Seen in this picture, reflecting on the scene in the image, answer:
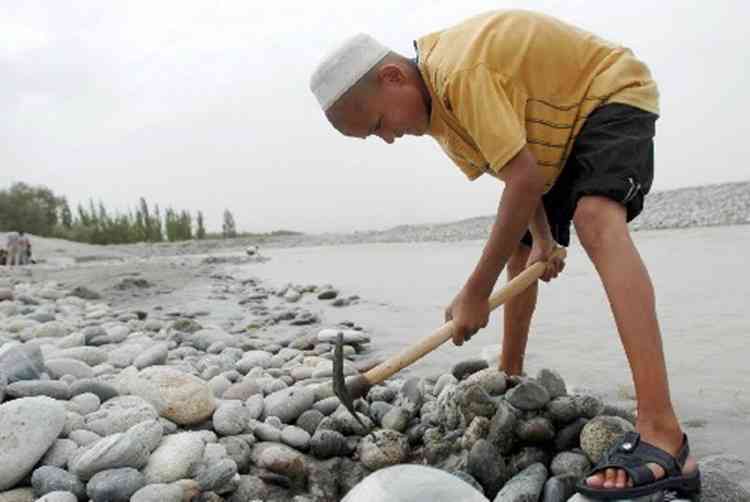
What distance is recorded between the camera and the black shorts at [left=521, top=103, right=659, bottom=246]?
175 centimetres

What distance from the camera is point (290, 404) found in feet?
7.91

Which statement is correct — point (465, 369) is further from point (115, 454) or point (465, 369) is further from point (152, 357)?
point (152, 357)

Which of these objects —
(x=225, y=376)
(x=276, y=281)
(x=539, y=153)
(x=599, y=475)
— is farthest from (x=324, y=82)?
(x=276, y=281)

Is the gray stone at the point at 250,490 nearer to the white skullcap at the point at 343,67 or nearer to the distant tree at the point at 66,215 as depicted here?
the white skullcap at the point at 343,67

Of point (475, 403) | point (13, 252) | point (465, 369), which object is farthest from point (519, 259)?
point (13, 252)

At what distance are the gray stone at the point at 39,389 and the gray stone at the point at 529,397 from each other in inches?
61.7

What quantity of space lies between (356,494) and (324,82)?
1.17m

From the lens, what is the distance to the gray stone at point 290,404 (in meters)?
2.39

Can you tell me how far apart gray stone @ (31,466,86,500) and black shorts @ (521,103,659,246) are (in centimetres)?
161

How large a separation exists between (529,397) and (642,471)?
0.51 meters

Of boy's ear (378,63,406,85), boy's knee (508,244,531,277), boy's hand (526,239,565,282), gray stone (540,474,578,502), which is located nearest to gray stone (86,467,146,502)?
gray stone (540,474,578,502)

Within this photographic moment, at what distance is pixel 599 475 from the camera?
1.57 meters

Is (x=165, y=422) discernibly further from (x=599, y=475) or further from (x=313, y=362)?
(x=599, y=475)

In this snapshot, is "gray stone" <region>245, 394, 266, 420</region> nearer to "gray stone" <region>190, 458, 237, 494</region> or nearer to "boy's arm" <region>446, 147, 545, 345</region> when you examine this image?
"gray stone" <region>190, 458, 237, 494</region>
